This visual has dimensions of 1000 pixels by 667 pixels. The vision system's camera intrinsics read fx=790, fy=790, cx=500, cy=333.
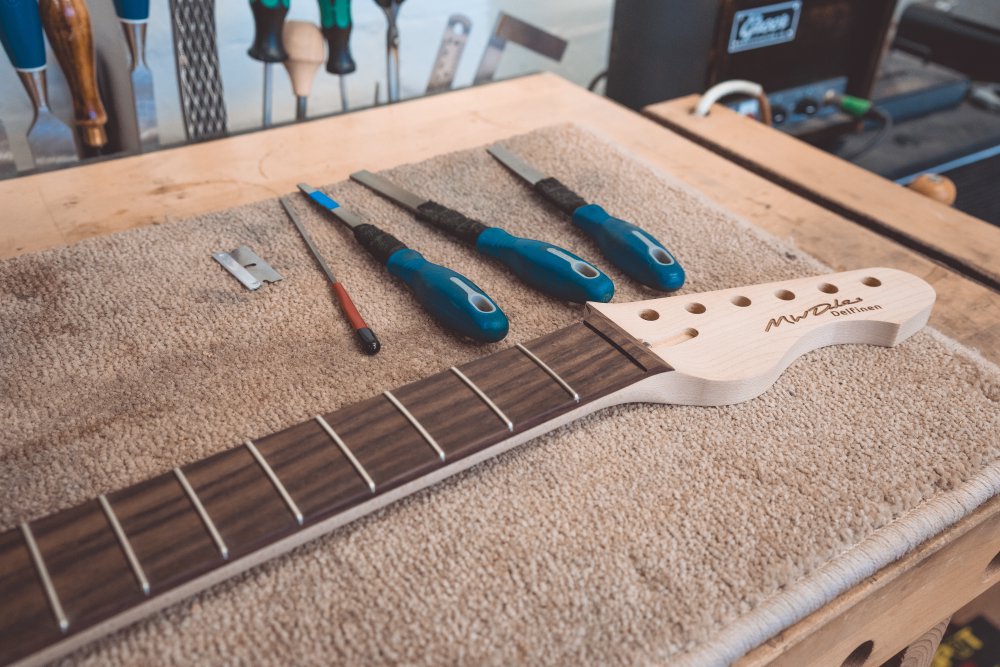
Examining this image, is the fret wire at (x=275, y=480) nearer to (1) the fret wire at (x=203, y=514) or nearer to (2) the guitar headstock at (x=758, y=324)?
(1) the fret wire at (x=203, y=514)

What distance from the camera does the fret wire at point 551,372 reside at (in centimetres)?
47

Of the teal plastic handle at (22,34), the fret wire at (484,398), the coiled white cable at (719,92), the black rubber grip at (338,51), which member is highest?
the teal plastic handle at (22,34)

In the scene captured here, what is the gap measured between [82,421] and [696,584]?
36 cm

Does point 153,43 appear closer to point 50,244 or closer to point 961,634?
point 50,244

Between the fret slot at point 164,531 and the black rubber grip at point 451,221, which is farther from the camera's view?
the black rubber grip at point 451,221

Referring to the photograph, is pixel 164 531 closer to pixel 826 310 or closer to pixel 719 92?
pixel 826 310

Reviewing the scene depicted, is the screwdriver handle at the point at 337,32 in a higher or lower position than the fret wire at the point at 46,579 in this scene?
higher

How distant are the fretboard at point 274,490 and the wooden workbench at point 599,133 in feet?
0.59

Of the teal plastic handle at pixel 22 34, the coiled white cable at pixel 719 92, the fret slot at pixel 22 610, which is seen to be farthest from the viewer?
the coiled white cable at pixel 719 92

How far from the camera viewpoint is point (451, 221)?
0.65m

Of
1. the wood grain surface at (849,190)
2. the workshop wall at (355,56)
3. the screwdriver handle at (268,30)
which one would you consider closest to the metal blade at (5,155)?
the workshop wall at (355,56)

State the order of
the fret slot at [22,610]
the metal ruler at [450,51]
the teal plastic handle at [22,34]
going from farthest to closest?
the metal ruler at [450,51], the teal plastic handle at [22,34], the fret slot at [22,610]

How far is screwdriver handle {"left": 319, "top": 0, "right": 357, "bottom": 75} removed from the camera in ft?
2.75

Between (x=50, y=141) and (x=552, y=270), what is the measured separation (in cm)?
52
